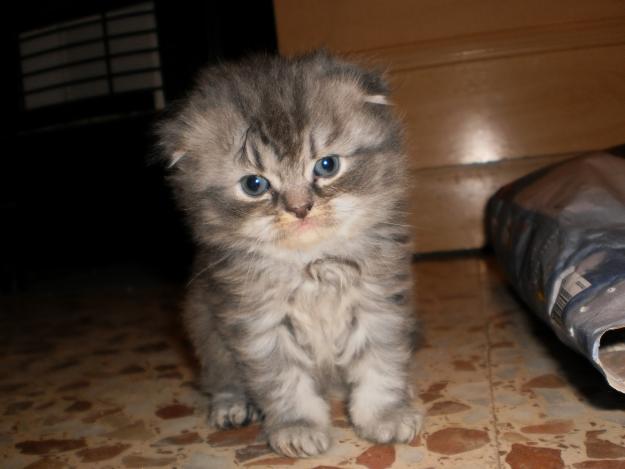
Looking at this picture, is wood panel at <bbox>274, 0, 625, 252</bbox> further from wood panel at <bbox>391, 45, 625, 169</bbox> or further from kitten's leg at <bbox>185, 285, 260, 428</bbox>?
kitten's leg at <bbox>185, 285, 260, 428</bbox>

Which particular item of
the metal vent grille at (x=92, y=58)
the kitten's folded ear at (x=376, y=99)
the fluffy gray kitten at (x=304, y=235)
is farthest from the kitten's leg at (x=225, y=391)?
the metal vent grille at (x=92, y=58)

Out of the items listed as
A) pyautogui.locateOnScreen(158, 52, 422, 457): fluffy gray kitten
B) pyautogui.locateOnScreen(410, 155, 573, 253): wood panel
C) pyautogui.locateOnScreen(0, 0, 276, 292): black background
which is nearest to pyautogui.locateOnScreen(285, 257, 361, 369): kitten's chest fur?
pyautogui.locateOnScreen(158, 52, 422, 457): fluffy gray kitten

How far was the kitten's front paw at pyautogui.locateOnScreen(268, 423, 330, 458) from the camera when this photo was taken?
45.9 inches

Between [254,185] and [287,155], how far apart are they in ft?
0.31

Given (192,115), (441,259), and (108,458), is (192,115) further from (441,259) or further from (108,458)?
(441,259)

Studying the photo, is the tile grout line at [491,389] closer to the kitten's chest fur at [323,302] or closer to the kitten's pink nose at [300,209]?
the kitten's chest fur at [323,302]

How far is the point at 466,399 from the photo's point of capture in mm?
1351

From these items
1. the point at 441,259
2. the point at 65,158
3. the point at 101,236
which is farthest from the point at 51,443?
the point at 101,236

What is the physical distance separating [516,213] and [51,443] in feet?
4.47

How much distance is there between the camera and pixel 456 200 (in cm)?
284

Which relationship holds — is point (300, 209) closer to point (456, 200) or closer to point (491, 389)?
point (491, 389)

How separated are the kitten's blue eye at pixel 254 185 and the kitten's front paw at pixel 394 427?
49 cm

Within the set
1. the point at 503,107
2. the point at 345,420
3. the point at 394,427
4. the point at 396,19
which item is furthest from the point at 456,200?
the point at 394,427

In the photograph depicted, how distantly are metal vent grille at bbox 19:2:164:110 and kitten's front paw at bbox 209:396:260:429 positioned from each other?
224 cm
